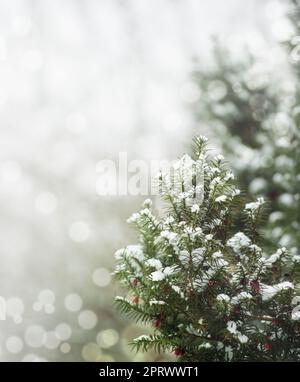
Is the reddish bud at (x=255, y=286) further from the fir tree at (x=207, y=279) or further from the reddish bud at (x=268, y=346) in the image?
the reddish bud at (x=268, y=346)

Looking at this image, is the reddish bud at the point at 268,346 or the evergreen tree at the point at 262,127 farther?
the evergreen tree at the point at 262,127

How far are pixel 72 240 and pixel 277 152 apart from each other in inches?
387

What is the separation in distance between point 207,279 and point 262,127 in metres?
5.85

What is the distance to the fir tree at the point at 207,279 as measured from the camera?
7.34ft

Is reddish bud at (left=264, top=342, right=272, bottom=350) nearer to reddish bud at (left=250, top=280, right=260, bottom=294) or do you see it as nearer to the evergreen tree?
reddish bud at (left=250, top=280, right=260, bottom=294)

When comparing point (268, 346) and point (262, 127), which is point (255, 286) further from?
point (262, 127)

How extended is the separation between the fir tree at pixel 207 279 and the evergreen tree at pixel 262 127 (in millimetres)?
2888

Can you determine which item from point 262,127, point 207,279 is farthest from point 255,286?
point 262,127

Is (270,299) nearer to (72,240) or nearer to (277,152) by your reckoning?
(277,152)

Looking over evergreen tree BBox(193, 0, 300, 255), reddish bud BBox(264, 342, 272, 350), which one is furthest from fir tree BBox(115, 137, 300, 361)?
evergreen tree BBox(193, 0, 300, 255)

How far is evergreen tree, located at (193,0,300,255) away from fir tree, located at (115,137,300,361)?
289cm

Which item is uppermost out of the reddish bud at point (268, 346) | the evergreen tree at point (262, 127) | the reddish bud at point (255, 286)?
the evergreen tree at point (262, 127)

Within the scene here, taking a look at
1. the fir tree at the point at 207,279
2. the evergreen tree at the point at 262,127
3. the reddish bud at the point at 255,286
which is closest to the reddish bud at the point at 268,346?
the fir tree at the point at 207,279

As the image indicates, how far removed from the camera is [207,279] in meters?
2.26
